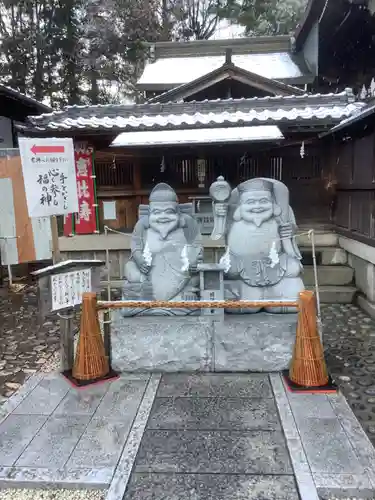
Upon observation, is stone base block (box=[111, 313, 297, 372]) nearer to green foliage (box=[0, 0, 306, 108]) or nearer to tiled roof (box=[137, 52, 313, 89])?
tiled roof (box=[137, 52, 313, 89])

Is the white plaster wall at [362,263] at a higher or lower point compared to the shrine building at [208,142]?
lower

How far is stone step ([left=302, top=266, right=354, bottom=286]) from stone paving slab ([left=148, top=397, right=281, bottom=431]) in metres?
5.12

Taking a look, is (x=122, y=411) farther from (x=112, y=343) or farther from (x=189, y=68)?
(x=189, y=68)

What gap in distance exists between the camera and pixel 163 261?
5.56 metres

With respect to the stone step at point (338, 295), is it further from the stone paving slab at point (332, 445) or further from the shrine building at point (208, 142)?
the stone paving slab at point (332, 445)

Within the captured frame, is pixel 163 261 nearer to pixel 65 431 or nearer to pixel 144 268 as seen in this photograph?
pixel 144 268

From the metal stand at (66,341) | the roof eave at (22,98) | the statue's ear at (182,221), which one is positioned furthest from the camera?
the roof eave at (22,98)

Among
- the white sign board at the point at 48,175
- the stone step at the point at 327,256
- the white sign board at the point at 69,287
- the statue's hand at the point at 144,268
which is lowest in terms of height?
the stone step at the point at 327,256

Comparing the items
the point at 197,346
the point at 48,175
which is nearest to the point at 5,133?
the point at 48,175

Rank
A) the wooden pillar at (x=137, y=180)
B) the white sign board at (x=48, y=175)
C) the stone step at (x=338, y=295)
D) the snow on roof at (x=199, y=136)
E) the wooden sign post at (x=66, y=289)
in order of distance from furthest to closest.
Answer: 1. the wooden pillar at (x=137, y=180)
2. the snow on roof at (x=199, y=136)
3. the stone step at (x=338, y=295)
4. the wooden sign post at (x=66, y=289)
5. the white sign board at (x=48, y=175)

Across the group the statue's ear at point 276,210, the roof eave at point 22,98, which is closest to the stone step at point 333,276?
the statue's ear at point 276,210

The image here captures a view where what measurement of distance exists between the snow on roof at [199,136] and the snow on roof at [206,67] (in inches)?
203

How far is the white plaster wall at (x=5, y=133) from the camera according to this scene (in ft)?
39.3

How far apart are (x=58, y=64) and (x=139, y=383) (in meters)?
22.0
